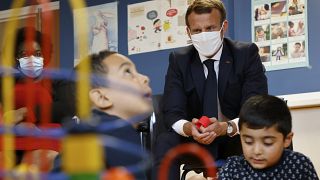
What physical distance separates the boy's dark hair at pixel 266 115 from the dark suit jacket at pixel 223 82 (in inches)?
11.0

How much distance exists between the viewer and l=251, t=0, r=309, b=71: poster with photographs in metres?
2.75

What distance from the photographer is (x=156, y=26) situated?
10.7 ft

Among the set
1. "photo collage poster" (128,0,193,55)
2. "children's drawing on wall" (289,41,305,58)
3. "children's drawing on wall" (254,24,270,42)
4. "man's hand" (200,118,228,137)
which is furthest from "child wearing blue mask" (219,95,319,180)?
"photo collage poster" (128,0,193,55)

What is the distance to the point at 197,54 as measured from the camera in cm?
199

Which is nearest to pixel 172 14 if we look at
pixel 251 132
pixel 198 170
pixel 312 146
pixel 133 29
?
pixel 133 29

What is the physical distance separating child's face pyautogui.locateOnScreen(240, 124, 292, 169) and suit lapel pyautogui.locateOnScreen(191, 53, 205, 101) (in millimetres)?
391

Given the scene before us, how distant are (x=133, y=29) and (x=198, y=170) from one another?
4.81 ft

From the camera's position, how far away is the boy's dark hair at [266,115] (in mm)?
1520

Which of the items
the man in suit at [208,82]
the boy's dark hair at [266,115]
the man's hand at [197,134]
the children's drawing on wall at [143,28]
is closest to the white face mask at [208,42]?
the man in suit at [208,82]

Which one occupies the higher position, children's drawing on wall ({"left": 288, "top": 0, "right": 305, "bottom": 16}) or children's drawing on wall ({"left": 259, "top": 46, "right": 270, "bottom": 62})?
children's drawing on wall ({"left": 288, "top": 0, "right": 305, "bottom": 16})

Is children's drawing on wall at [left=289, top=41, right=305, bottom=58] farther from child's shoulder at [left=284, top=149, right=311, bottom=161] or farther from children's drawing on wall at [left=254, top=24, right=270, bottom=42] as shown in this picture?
child's shoulder at [left=284, top=149, right=311, bottom=161]

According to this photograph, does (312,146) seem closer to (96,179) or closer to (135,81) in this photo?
(135,81)

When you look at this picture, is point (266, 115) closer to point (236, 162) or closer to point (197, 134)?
point (236, 162)

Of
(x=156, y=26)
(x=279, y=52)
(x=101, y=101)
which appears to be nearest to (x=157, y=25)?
(x=156, y=26)
